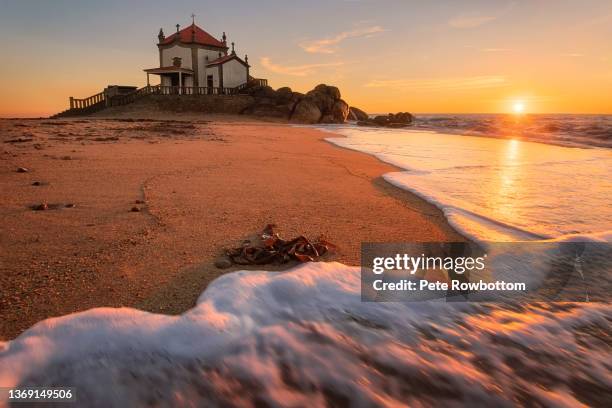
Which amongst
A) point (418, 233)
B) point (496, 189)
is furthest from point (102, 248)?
point (496, 189)

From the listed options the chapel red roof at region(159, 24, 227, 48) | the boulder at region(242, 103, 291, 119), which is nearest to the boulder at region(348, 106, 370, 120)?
the boulder at region(242, 103, 291, 119)

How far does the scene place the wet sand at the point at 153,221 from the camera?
2455mm

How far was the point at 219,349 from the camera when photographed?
205cm

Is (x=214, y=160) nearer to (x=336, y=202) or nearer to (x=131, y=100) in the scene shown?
(x=336, y=202)

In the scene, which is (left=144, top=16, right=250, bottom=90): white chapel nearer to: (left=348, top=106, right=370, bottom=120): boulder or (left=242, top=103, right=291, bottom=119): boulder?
(left=242, top=103, right=291, bottom=119): boulder

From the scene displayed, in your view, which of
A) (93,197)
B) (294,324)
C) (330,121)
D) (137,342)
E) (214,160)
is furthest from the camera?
(330,121)

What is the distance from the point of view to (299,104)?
37.9m

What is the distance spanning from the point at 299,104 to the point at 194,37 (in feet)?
47.2

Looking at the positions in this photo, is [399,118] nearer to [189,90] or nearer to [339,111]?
[339,111]

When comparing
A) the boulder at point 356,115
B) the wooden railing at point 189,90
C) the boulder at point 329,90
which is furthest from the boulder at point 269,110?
the boulder at point 356,115

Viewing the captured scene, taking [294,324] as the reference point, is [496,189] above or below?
above

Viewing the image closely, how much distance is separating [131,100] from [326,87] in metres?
20.0

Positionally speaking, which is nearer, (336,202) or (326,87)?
(336,202)

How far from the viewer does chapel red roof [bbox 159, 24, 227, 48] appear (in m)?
40.1
